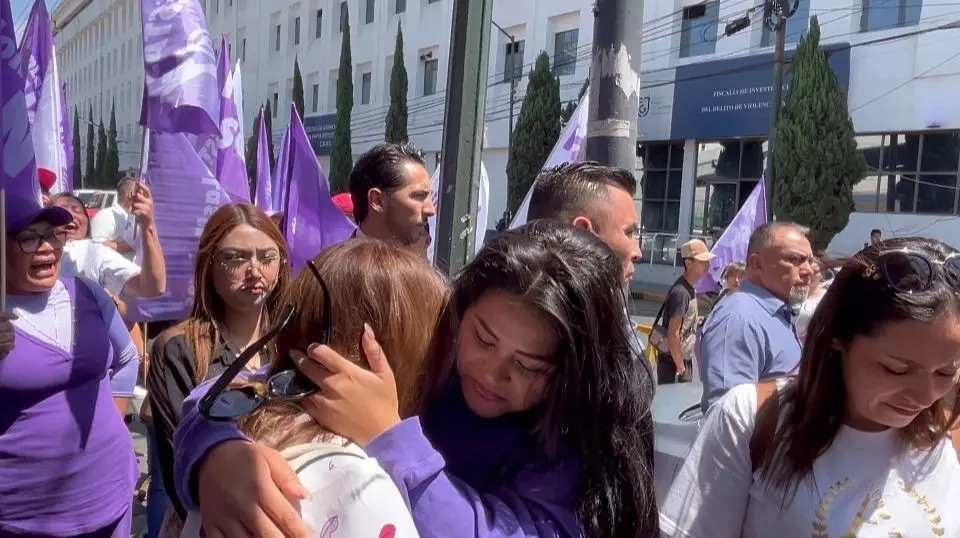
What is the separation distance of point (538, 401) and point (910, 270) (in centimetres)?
80

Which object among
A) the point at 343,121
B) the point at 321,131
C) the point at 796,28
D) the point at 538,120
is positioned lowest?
the point at 321,131

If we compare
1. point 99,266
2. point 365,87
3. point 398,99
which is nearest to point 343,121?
point 365,87

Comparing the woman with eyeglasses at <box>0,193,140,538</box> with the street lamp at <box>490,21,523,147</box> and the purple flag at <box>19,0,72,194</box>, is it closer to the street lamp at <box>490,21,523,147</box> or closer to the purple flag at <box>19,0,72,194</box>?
the purple flag at <box>19,0,72,194</box>

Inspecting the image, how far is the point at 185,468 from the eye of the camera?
3.89 feet

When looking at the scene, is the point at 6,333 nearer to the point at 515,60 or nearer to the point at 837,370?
the point at 837,370

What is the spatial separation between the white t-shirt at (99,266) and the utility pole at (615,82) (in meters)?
2.30

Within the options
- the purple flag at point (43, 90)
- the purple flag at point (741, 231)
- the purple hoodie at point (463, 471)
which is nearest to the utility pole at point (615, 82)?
the purple hoodie at point (463, 471)

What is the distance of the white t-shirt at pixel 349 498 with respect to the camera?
972mm

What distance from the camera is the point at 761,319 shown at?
3.47 meters

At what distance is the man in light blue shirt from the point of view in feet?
10.9

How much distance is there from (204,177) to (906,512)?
304 centimetres

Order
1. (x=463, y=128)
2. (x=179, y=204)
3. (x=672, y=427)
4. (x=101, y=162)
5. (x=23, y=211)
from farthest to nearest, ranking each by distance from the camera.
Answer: (x=101, y=162) → (x=179, y=204) → (x=463, y=128) → (x=23, y=211) → (x=672, y=427)

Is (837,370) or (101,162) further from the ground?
(101,162)

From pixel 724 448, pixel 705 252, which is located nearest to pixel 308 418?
pixel 724 448
